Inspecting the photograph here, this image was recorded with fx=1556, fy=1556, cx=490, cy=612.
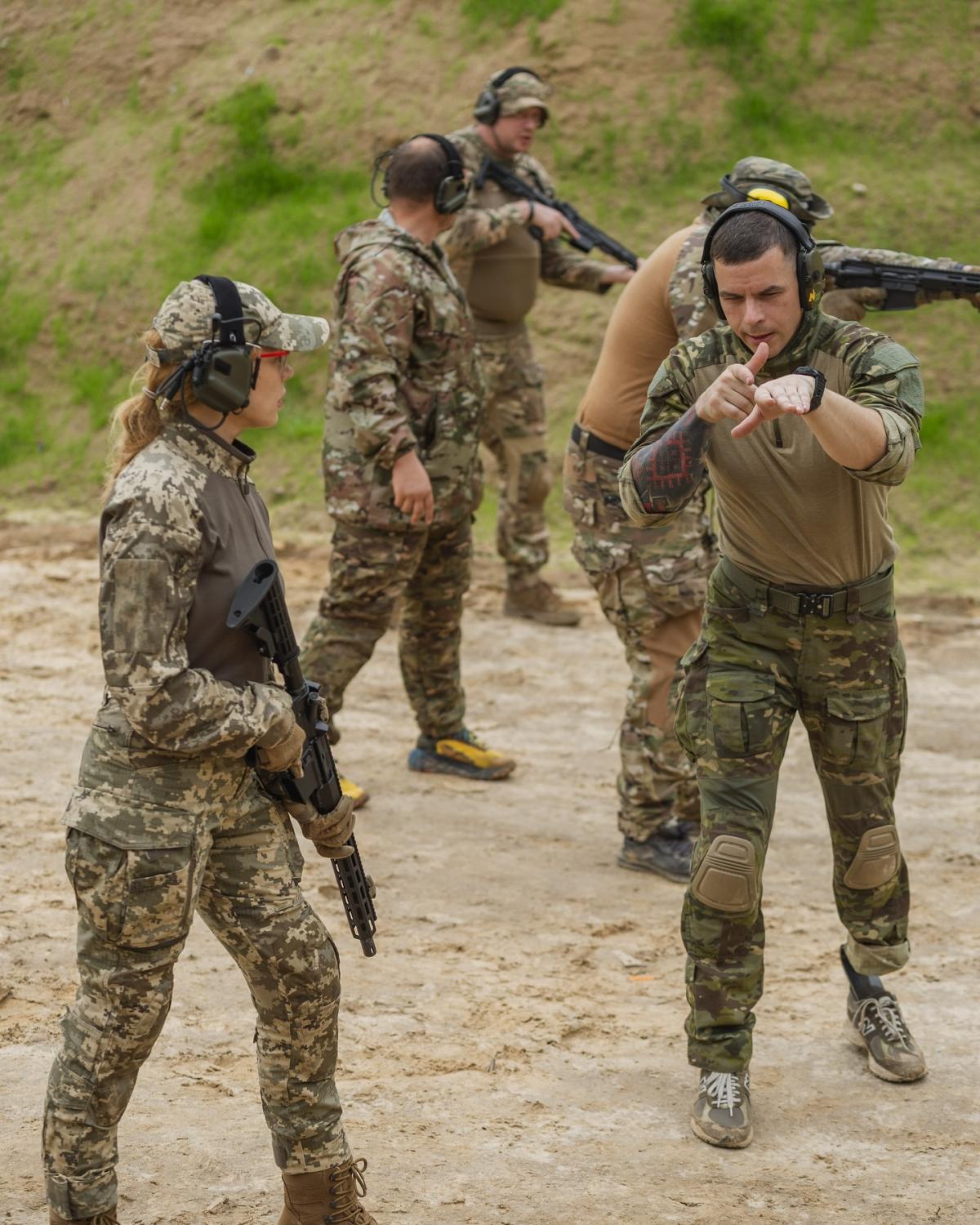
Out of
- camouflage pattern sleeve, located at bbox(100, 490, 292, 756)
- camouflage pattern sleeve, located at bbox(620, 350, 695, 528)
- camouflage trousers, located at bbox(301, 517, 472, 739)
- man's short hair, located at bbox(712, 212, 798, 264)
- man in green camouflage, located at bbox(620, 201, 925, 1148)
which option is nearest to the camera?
camouflage pattern sleeve, located at bbox(100, 490, 292, 756)

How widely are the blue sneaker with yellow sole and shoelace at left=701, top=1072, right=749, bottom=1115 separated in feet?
9.32

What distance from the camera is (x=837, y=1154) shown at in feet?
13.1

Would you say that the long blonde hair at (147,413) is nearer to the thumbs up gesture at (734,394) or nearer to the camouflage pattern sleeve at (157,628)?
the camouflage pattern sleeve at (157,628)

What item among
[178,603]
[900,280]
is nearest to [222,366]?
[178,603]

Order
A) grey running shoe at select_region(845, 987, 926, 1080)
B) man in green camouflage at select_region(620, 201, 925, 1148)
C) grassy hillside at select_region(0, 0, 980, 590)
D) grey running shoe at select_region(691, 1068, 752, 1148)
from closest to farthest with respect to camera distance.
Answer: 1. man in green camouflage at select_region(620, 201, 925, 1148)
2. grey running shoe at select_region(691, 1068, 752, 1148)
3. grey running shoe at select_region(845, 987, 926, 1080)
4. grassy hillside at select_region(0, 0, 980, 590)

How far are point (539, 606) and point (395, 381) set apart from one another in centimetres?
349

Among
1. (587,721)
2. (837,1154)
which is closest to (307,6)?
(587,721)

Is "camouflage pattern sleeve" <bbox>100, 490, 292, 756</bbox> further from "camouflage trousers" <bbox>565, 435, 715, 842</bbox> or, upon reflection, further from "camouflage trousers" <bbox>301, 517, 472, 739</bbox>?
"camouflage trousers" <bbox>301, 517, 472, 739</bbox>

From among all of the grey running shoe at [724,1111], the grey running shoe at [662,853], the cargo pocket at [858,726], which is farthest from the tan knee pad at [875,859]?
the grey running shoe at [662,853]

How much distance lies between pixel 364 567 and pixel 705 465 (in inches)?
92.5

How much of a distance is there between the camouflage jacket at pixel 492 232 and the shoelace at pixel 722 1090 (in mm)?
4848

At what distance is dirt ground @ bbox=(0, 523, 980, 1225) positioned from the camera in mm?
3812

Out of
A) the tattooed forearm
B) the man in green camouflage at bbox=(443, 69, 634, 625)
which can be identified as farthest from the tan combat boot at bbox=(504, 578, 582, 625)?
the tattooed forearm

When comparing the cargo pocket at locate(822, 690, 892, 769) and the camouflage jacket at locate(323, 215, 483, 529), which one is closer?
the cargo pocket at locate(822, 690, 892, 769)
